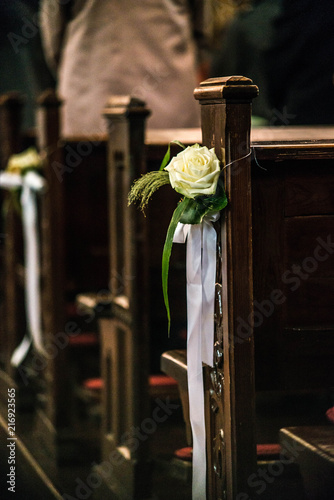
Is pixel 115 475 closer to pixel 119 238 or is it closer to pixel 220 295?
pixel 119 238

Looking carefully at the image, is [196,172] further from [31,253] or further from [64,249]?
[31,253]

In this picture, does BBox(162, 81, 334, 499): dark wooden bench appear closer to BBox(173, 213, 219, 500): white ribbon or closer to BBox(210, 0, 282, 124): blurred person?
BBox(173, 213, 219, 500): white ribbon

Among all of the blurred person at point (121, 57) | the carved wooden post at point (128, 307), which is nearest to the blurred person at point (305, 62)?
the blurred person at point (121, 57)

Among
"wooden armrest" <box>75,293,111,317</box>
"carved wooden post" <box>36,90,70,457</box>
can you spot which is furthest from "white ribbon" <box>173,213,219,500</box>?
"carved wooden post" <box>36,90,70,457</box>

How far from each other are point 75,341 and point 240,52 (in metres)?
2.36

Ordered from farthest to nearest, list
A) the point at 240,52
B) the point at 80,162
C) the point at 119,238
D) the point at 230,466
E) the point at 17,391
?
the point at 240,52 < the point at 17,391 < the point at 80,162 < the point at 119,238 < the point at 230,466

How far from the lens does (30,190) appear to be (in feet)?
14.1

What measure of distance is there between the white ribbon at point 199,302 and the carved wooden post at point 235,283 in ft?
0.10

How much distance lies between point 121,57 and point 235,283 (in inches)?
107

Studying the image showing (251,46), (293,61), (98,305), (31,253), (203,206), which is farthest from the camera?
(251,46)

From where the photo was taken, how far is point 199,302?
2.19m

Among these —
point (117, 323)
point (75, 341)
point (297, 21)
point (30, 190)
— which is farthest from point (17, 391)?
point (297, 21)

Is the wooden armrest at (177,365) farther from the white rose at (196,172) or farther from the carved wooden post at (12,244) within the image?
the carved wooden post at (12,244)

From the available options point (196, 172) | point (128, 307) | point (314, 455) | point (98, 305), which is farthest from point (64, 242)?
point (314, 455)
